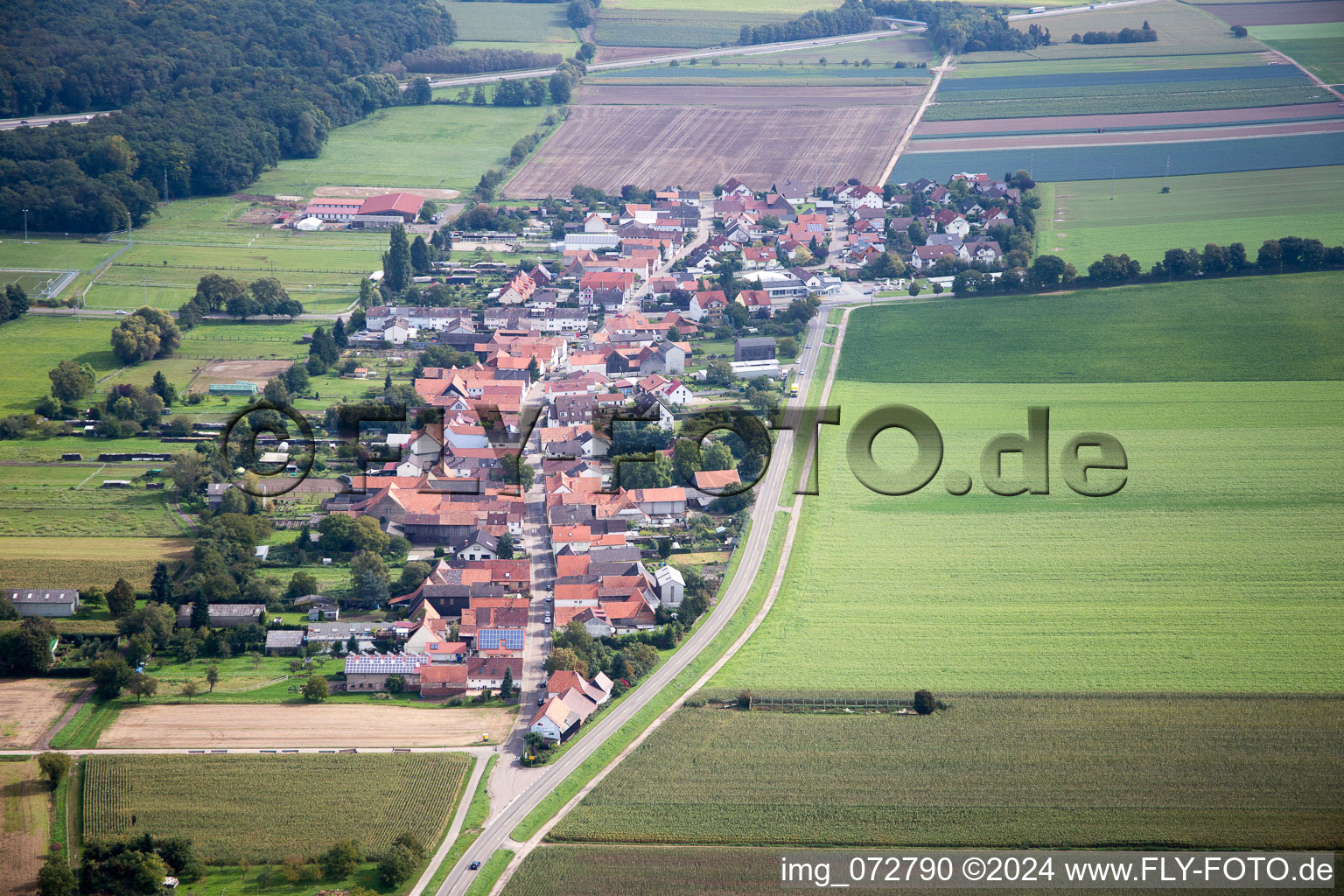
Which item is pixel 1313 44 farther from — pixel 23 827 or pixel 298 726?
pixel 23 827

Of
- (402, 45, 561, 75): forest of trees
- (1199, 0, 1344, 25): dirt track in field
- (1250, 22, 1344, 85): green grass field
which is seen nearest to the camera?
(1250, 22, 1344, 85): green grass field

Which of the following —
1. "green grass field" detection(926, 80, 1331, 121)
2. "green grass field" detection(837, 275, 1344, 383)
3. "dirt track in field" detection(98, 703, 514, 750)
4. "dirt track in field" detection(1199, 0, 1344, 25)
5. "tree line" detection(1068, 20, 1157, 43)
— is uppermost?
"dirt track in field" detection(1199, 0, 1344, 25)

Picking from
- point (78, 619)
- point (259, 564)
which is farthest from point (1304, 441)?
point (78, 619)

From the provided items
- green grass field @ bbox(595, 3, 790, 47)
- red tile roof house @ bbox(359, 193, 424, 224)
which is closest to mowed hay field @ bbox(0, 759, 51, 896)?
red tile roof house @ bbox(359, 193, 424, 224)

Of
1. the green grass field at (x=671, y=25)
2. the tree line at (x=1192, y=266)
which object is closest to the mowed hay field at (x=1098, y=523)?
the tree line at (x=1192, y=266)

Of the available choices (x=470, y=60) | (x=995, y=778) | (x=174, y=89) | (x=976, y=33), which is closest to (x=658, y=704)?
(x=995, y=778)

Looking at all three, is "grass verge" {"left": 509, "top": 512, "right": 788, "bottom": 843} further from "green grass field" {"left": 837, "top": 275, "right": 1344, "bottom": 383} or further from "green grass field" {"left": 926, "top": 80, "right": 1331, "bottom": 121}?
"green grass field" {"left": 926, "top": 80, "right": 1331, "bottom": 121}

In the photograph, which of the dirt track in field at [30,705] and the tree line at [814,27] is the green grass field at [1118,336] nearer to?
the dirt track in field at [30,705]

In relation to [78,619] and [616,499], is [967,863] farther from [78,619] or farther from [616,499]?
[78,619]
